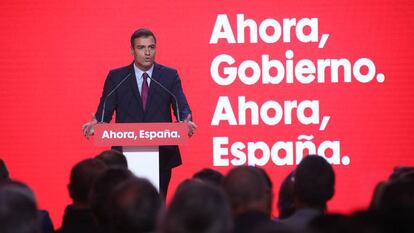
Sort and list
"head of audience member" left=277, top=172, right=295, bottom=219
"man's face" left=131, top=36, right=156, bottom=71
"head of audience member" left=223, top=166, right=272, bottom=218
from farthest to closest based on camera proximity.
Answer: "man's face" left=131, top=36, right=156, bottom=71, "head of audience member" left=277, top=172, right=295, bottom=219, "head of audience member" left=223, top=166, right=272, bottom=218

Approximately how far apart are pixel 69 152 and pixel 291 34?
198 cm

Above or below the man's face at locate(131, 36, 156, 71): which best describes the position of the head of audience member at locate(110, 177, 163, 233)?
below

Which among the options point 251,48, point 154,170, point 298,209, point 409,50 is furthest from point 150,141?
point 409,50

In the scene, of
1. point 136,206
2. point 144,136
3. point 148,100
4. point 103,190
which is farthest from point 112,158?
point 136,206

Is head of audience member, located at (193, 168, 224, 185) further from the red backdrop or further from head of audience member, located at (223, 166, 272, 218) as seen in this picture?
the red backdrop

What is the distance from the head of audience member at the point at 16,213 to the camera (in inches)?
117

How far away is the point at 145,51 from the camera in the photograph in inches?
252

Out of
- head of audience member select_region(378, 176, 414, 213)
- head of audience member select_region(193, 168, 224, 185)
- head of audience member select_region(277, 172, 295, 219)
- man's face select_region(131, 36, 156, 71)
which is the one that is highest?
man's face select_region(131, 36, 156, 71)

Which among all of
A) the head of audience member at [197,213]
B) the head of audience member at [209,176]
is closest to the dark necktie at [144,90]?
the head of audience member at [209,176]

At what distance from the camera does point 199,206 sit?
2645mm

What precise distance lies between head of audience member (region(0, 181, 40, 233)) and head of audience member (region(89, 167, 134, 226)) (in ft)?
2.09

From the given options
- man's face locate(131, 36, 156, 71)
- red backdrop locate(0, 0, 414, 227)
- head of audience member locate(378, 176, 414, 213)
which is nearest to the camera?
head of audience member locate(378, 176, 414, 213)

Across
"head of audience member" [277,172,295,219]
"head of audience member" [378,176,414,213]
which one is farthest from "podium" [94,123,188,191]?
"head of audience member" [378,176,414,213]

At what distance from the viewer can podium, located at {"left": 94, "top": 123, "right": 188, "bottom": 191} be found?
5754 mm
